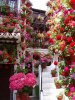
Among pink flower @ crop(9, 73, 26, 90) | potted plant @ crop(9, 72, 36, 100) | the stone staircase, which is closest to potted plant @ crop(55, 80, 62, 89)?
the stone staircase

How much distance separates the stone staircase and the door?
1723 millimetres

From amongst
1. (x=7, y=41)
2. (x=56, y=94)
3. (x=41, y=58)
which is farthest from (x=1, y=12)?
(x=56, y=94)

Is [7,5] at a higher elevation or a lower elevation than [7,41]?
higher

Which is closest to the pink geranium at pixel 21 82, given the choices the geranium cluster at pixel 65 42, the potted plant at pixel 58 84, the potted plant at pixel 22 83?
the potted plant at pixel 22 83

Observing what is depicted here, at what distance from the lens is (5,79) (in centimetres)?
1794

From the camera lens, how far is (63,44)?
58.5 ft

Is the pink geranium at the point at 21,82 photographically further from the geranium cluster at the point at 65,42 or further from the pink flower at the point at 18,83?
the geranium cluster at the point at 65,42

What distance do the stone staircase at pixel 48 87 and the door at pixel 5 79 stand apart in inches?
67.8

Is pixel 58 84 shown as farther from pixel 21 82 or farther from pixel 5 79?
pixel 21 82

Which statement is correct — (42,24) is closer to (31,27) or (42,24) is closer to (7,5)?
(31,27)

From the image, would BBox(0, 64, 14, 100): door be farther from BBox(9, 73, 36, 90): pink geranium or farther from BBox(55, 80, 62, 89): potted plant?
BBox(9, 73, 36, 90): pink geranium

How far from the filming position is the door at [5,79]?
703 inches

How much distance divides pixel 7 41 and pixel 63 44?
2.67 m

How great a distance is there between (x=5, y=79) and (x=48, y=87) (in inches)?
82.7
